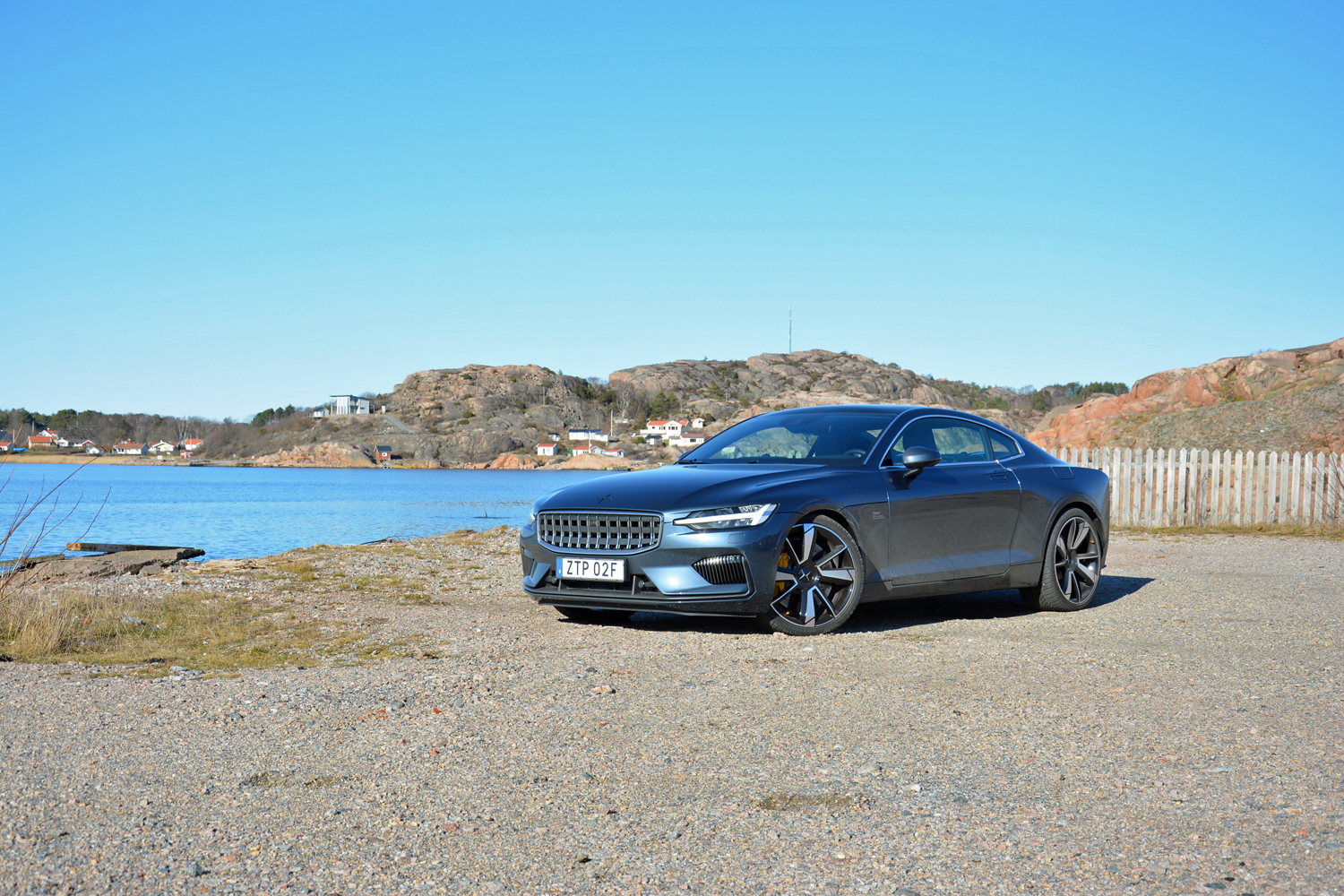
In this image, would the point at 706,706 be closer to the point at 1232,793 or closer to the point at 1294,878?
the point at 1232,793

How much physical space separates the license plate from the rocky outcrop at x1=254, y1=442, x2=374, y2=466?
6658 inches

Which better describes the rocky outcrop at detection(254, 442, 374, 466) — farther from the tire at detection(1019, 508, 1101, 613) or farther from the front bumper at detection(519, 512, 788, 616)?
the front bumper at detection(519, 512, 788, 616)

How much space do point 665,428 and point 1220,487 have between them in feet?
533

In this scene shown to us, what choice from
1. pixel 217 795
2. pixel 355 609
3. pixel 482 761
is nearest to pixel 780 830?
pixel 482 761

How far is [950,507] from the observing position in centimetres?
791

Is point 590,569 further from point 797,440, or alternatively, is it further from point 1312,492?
point 1312,492

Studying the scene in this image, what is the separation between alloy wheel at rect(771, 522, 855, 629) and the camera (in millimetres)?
7051

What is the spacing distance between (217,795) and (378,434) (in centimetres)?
18296

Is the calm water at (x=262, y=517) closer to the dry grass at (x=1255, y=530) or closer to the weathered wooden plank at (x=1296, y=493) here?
the dry grass at (x=1255, y=530)

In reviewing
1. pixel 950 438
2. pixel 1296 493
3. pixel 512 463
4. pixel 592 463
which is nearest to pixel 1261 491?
pixel 1296 493

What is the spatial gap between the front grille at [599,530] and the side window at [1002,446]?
3222mm

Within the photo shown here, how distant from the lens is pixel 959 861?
10.1 ft

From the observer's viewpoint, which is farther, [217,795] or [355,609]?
[355,609]

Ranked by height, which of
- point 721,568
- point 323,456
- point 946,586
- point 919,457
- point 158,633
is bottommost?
point 323,456
